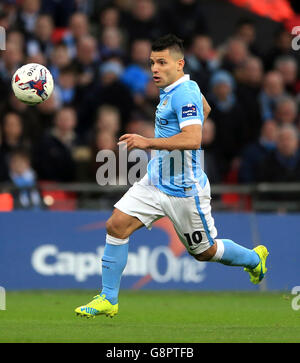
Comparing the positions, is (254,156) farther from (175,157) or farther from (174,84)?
(174,84)

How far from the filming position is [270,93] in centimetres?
1698

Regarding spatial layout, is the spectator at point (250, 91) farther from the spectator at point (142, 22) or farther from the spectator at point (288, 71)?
the spectator at point (142, 22)

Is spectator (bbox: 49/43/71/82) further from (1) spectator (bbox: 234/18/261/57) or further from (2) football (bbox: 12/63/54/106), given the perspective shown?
(2) football (bbox: 12/63/54/106)

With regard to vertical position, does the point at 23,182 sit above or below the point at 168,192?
above

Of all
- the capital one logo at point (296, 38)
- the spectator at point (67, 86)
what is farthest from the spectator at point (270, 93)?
the spectator at point (67, 86)

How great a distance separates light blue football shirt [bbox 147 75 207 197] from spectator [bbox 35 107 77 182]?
16.8 ft

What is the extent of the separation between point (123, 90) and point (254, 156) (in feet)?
8.00

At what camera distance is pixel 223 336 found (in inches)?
325

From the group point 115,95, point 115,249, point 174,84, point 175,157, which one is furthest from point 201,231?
point 115,95

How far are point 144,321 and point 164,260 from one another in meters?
4.24

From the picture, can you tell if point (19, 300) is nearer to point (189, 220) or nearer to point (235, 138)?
point (189, 220)

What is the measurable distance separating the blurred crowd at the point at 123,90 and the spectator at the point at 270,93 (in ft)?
0.06

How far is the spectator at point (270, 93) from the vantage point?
16.9 meters
